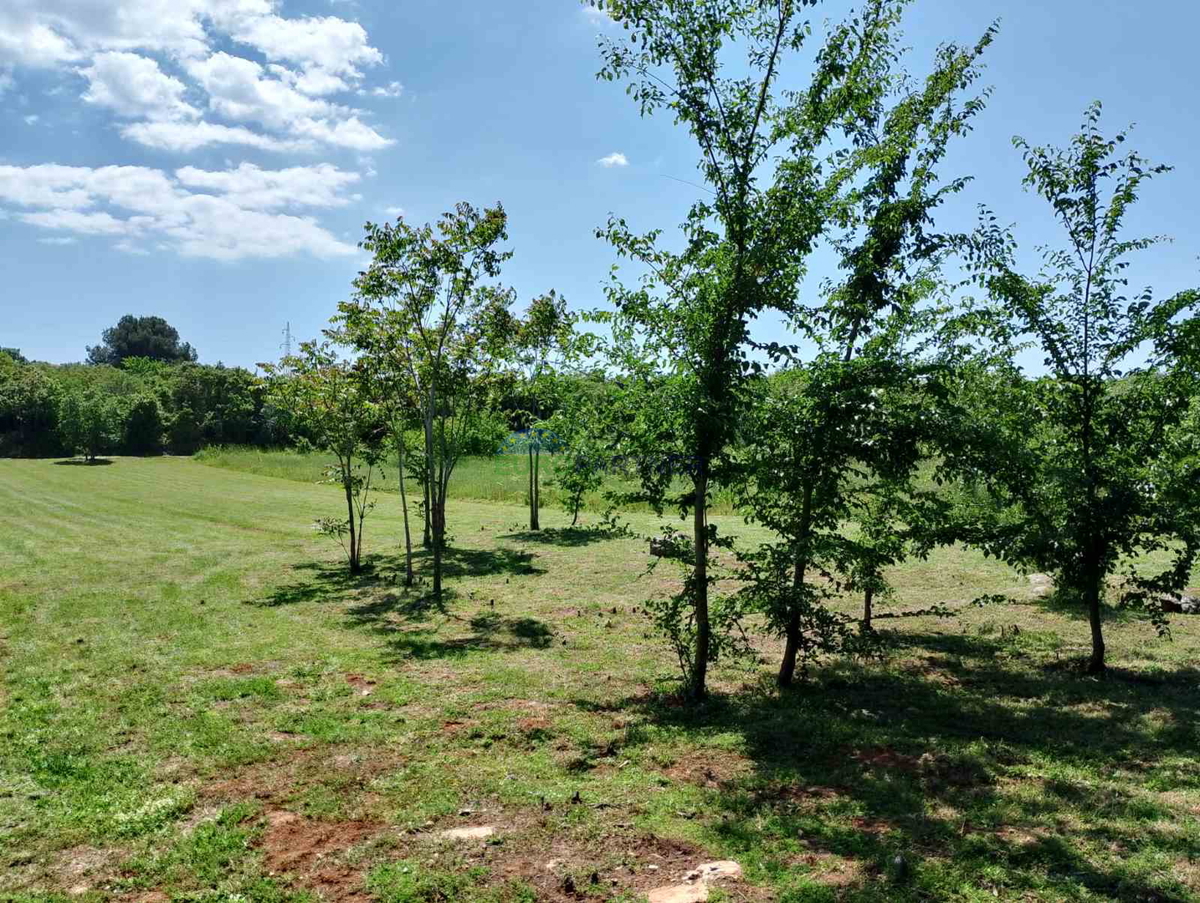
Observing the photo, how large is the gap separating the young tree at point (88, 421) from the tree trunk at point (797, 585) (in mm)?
63301

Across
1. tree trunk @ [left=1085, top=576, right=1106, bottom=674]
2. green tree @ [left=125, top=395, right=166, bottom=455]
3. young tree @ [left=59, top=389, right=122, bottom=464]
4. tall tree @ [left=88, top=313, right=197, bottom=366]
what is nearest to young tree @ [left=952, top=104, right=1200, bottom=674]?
tree trunk @ [left=1085, top=576, right=1106, bottom=674]

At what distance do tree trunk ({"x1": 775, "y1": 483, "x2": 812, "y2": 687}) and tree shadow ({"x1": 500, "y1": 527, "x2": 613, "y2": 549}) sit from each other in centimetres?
1221

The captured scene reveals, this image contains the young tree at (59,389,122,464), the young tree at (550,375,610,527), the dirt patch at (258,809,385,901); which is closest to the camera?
the dirt patch at (258,809,385,901)

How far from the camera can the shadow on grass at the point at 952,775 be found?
4344 millimetres

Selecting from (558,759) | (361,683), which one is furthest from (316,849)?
(361,683)

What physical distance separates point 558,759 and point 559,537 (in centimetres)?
1601

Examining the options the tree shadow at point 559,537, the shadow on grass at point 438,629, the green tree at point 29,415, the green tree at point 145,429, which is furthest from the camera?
the green tree at point 145,429

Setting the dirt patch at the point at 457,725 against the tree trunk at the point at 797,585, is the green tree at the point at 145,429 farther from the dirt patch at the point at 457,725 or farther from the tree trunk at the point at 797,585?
the tree trunk at the point at 797,585

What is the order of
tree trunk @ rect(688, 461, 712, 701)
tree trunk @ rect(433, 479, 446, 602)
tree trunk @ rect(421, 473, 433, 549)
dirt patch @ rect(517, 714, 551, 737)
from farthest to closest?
tree trunk @ rect(421, 473, 433, 549) < tree trunk @ rect(433, 479, 446, 602) < tree trunk @ rect(688, 461, 712, 701) < dirt patch @ rect(517, 714, 551, 737)

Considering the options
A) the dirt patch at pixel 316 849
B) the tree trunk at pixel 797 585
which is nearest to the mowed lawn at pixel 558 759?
the dirt patch at pixel 316 849

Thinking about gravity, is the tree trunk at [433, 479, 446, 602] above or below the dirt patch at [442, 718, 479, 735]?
above

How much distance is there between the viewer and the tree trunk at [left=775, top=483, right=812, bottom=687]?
7.51 metres

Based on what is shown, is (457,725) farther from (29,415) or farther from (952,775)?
(29,415)

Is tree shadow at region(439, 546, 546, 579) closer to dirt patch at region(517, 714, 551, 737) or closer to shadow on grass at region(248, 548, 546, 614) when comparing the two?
shadow on grass at region(248, 548, 546, 614)
